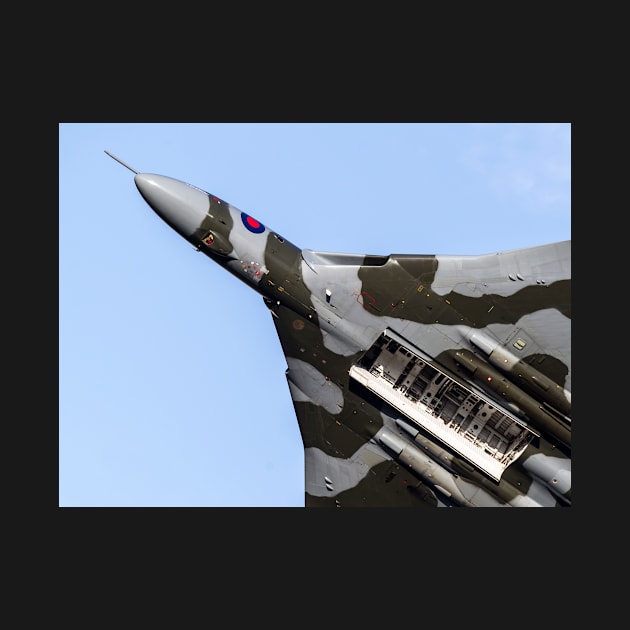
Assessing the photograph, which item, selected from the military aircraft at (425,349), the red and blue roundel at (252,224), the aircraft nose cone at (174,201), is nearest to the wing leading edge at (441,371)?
the military aircraft at (425,349)

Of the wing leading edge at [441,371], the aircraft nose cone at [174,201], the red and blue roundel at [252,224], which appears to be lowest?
the wing leading edge at [441,371]

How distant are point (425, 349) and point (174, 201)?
6.33m

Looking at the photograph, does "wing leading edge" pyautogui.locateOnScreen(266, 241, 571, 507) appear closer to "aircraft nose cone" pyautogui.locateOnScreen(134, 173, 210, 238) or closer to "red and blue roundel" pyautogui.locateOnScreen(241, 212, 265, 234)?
"red and blue roundel" pyautogui.locateOnScreen(241, 212, 265, 234)

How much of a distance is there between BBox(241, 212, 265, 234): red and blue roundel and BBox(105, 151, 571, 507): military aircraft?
0.03 meters

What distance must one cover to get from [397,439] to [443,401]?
1359 millimetres

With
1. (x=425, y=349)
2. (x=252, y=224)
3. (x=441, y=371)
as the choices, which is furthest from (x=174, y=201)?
(x=441, y=371)

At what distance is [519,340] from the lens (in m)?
13.3

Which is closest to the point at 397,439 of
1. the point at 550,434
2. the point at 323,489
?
the point at 323,489

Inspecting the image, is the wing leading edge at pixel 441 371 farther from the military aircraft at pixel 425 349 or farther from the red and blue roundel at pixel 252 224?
the red and blue roundel at pixel 252 224

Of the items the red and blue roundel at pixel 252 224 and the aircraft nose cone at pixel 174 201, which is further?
the red and blue roundel at pixel 252 224

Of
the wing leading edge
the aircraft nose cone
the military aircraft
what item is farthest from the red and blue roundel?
the wing leading edge

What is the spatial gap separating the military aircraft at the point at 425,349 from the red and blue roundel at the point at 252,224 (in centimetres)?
3

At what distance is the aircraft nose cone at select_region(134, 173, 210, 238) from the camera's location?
13.2m

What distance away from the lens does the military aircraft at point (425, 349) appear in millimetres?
13203
